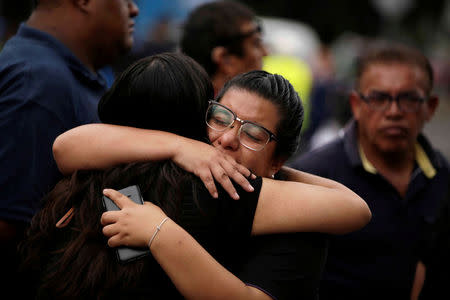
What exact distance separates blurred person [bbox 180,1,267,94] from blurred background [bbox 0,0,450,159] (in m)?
1.36

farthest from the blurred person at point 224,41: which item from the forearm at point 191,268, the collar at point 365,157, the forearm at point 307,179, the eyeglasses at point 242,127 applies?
the forearm at point 191,268

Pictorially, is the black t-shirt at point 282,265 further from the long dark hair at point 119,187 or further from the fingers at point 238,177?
the long dark hair at point 119,187

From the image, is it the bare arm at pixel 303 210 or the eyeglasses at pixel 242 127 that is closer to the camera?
the bare arm at pixel 303 210

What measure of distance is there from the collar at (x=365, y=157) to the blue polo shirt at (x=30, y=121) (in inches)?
62.7

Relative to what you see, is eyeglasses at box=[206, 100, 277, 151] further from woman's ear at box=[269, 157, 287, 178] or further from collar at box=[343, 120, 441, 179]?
collar at box=[343, 120, 441, 179]

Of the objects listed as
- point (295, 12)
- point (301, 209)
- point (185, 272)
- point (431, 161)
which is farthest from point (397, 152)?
point (295, 12)

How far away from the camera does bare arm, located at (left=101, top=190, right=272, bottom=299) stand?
191 centimetres

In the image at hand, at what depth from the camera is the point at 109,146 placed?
214 centimetres

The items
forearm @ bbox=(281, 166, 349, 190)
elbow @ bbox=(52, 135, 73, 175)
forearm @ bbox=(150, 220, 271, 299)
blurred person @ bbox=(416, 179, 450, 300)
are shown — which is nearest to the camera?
forearm @ bbox=(150, 220, 271, 299)

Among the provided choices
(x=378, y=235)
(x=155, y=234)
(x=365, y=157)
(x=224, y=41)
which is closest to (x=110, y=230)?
(x=155, y=234)

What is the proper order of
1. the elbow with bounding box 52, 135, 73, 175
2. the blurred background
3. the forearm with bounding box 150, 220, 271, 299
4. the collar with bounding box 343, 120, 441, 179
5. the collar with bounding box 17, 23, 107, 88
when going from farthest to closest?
the blurred background
the collar with bounding box 343, 120, 441, 179
the collar with bounding box 17, 23, 107, 88
the elbow with bounding box 52, 135, 73, 175
the forearm with bounding box 150, 220, 271, 299

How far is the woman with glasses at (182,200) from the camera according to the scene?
76.0 inches

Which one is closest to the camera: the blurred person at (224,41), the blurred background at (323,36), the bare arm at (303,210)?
the bare arm at (303,210)

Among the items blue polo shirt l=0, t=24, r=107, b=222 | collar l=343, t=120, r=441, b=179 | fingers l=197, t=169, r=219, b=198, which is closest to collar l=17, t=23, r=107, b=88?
blue polo shirt l=0, t=24, r=107, b=222
